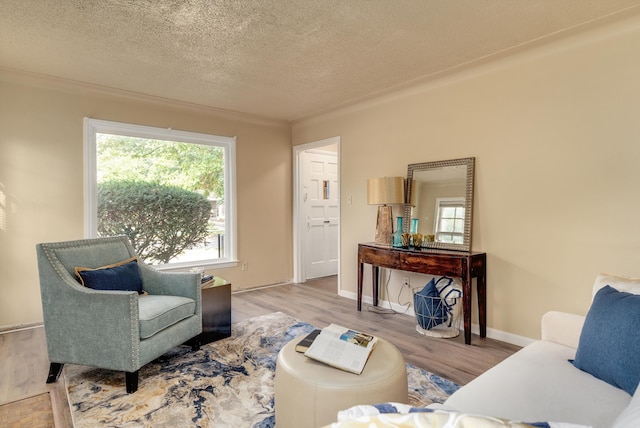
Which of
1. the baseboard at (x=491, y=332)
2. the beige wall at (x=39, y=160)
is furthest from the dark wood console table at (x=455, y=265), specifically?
the beige wall at (x=39, y=160)

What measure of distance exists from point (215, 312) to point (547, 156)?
3.09m

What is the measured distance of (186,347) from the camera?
2889 mm

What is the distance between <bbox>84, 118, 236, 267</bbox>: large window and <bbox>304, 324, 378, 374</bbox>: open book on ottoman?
124 inches

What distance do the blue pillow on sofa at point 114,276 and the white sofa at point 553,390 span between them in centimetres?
233

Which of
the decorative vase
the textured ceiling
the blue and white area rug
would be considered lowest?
the blue and white area rug

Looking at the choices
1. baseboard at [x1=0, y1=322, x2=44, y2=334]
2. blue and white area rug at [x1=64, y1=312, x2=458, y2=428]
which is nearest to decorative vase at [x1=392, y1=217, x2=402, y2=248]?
blue and white area rug at [x1=64, y1=312, x2=458, y2=428]

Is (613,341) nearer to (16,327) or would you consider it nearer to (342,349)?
(342,349)

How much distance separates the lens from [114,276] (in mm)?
2549

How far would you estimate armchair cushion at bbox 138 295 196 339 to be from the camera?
228 cm

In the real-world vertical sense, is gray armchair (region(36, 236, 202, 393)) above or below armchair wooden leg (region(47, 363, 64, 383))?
above

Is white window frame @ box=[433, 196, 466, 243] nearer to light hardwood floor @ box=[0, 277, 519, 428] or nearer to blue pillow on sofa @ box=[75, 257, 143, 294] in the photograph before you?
light hardwood floor @ box=[0, 277, 519, 428]

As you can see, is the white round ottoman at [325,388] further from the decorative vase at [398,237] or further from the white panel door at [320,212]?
the white panel door at [320,212]

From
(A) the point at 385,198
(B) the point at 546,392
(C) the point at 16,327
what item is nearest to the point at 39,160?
(C) the point at 16,327

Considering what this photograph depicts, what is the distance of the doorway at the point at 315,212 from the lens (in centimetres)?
538
